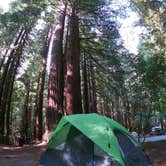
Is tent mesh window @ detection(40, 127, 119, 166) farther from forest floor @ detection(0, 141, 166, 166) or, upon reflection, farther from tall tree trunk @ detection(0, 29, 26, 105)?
tall tree trunk @ detection(0, 29, 26, 105)

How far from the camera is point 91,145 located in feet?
22.9

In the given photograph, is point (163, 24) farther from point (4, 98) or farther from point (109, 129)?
point (4, 98)

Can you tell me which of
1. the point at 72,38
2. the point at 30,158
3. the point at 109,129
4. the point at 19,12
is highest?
the point at 19,12

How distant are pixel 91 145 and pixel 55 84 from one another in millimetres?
8362

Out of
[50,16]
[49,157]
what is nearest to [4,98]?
[50,16]

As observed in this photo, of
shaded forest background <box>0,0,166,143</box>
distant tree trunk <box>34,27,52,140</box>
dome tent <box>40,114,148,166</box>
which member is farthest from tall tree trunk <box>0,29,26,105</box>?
dome tent <box>40,114,148,166</box>

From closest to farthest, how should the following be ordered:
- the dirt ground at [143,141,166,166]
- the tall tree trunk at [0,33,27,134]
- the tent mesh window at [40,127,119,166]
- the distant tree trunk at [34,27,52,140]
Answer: the tent mesh window at [40,127,119,166] → the dirt ground at [143,141,166,166] → the distant tree trunk at [34,27,52,140] → the tall tree trunk at [0,33,27,134]

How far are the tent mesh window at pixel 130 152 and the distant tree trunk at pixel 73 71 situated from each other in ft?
20.8

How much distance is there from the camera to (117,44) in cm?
1980

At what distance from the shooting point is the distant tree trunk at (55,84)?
1403 cm

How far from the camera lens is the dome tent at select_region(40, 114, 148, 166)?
259 inches

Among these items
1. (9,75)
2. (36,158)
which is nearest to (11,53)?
(9,75)

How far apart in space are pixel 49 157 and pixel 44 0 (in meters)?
9.56

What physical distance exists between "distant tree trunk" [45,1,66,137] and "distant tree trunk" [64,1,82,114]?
0.83 metres
